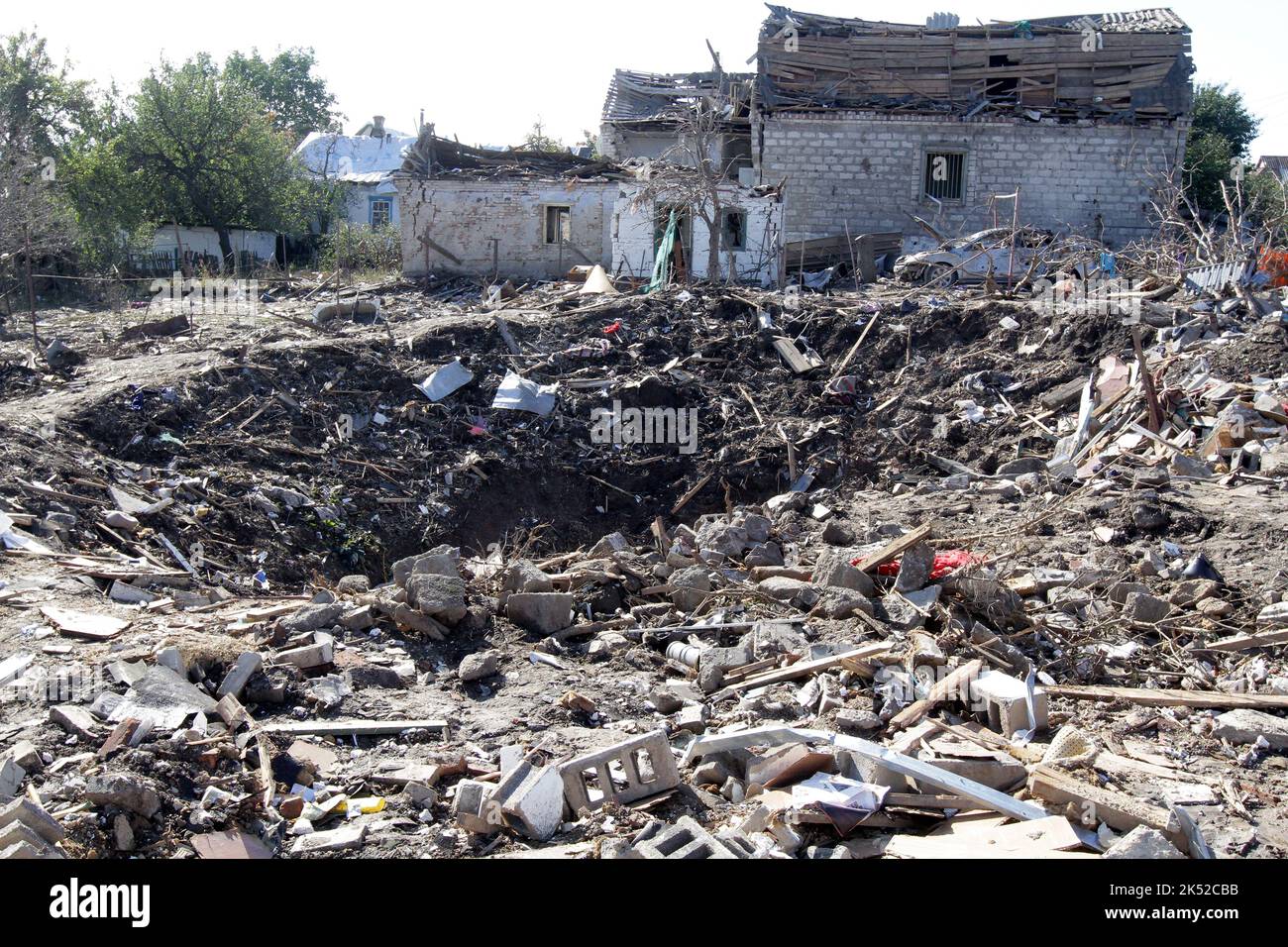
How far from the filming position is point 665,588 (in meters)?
7.57

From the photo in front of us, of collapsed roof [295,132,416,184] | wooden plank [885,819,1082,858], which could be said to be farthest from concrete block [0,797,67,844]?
collapsed roof [295,132,416,184]

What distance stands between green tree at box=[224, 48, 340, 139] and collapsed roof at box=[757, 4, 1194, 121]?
118 feet

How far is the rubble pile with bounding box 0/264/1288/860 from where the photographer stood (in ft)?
14.0

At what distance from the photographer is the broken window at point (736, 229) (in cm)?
1953

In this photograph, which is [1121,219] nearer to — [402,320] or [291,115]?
[402,320]

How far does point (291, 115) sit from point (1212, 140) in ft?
143

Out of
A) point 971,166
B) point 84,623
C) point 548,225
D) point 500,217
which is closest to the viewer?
point 84,623

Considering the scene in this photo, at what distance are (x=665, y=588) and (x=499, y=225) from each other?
14.8 meters

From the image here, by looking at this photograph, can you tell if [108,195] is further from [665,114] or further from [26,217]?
[665,114]

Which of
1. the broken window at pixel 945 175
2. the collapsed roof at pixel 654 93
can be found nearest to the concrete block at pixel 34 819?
the broken window at pixel 945 175

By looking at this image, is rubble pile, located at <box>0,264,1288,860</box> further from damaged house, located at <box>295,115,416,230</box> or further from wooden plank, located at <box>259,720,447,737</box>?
damaged house, located at <box>295,115,416,230</box>

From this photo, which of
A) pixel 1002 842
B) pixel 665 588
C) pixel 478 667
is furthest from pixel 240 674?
pixel 1002 842

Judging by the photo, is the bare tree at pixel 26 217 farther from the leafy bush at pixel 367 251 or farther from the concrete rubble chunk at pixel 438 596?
the concrete rubble chunk at pixel 438 596

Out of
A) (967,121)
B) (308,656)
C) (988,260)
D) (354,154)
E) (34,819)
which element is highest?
(354,154)
